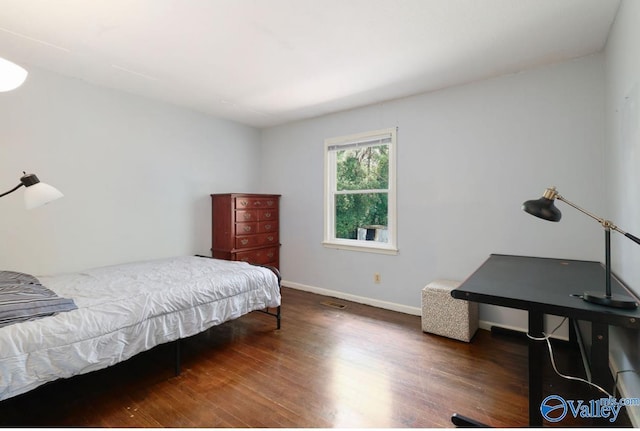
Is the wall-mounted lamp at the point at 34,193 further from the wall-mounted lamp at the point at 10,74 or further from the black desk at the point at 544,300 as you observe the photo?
the black desk at the point at 544,300

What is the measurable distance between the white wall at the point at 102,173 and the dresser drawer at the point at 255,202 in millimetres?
501

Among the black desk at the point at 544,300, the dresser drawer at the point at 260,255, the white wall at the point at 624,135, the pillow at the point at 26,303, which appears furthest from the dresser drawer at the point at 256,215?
the white wall at the point at 624,135

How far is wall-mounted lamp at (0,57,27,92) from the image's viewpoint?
1240mm

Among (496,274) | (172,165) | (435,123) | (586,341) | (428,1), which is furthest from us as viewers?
(172,165)

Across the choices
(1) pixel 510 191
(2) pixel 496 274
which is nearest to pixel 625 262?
(2) pixel 496 274

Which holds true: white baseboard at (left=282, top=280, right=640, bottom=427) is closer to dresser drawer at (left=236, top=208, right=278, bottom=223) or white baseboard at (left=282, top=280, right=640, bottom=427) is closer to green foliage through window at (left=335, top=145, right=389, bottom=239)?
green foliage through window at (left=335, top=145, right=389, bottom=239)

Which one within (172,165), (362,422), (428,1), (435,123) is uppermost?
(428,1)

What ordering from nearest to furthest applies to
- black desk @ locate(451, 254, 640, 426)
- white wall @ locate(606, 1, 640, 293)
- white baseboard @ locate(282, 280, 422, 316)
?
black desk @ locate(451, 254, 640, 426) → white wall @ locate(606, 1, 640, 293) → white baseboard @ locate(282, 280, 422, 316)

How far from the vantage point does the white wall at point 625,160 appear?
1573mm

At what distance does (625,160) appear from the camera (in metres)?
1.80

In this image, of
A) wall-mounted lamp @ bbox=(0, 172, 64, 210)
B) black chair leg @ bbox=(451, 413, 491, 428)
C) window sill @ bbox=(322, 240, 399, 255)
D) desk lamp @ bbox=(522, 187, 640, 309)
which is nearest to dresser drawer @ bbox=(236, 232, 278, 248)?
window sill @ bbox=(322, 240, 399, 255)

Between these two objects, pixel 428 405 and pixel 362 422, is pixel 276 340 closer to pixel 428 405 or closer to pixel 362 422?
pixel 362 422

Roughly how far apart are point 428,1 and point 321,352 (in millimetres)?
2574

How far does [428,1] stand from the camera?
5.85 feet
